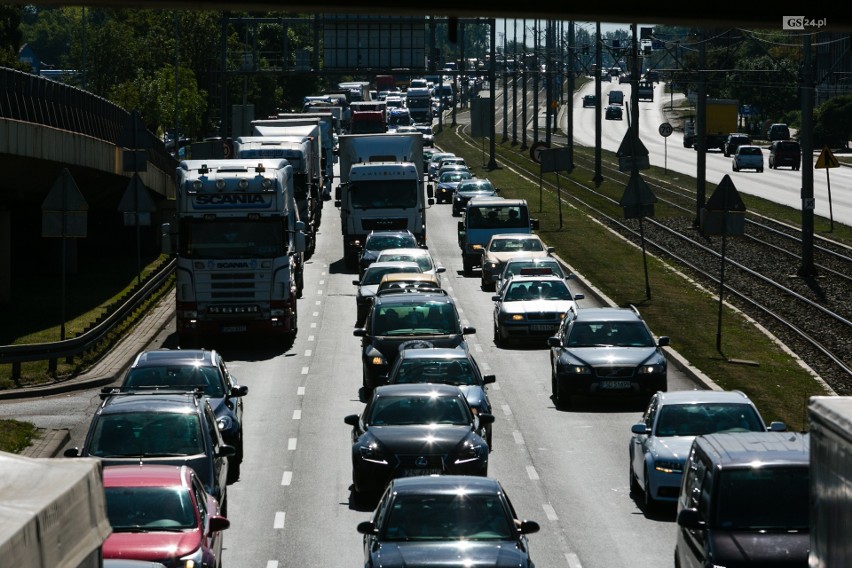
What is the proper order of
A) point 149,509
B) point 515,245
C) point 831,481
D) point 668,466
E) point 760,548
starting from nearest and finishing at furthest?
point 831,481
point 760,548
point 149,509
point 668,466
point 515,245

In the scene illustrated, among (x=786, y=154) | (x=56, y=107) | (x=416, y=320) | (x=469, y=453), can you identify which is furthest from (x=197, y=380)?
(x=786, y=154)

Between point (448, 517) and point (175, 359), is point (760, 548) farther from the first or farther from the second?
point (175, 359)

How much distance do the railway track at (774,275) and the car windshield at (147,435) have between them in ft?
47.8

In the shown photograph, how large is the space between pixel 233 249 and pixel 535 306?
6.53 m

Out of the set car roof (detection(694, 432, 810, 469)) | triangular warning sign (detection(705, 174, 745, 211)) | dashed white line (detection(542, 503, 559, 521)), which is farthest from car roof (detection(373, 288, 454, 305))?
car roof (detection(694, 432, 810, 469))

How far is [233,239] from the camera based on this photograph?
35688mm

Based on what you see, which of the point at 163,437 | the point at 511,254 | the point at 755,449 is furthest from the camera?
the point at 511,254

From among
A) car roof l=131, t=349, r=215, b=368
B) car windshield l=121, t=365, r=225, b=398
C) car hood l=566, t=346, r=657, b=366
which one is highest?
car roof l=131, t=349, r=215, b=368

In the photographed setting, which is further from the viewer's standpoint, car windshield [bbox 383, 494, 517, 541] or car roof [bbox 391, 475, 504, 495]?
car roof [bbox 391, 475, 504, 495]

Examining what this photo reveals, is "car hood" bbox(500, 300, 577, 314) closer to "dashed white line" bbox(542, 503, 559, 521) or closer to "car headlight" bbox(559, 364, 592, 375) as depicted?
"car headlight" bbox(559, 364, 592, 375)

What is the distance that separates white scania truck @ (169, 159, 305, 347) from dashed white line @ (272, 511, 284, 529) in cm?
1543

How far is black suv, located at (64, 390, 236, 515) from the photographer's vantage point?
18641 millimetres

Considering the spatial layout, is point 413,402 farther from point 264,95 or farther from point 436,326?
point 264,95

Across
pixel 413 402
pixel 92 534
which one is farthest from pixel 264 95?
pixel 92 534
